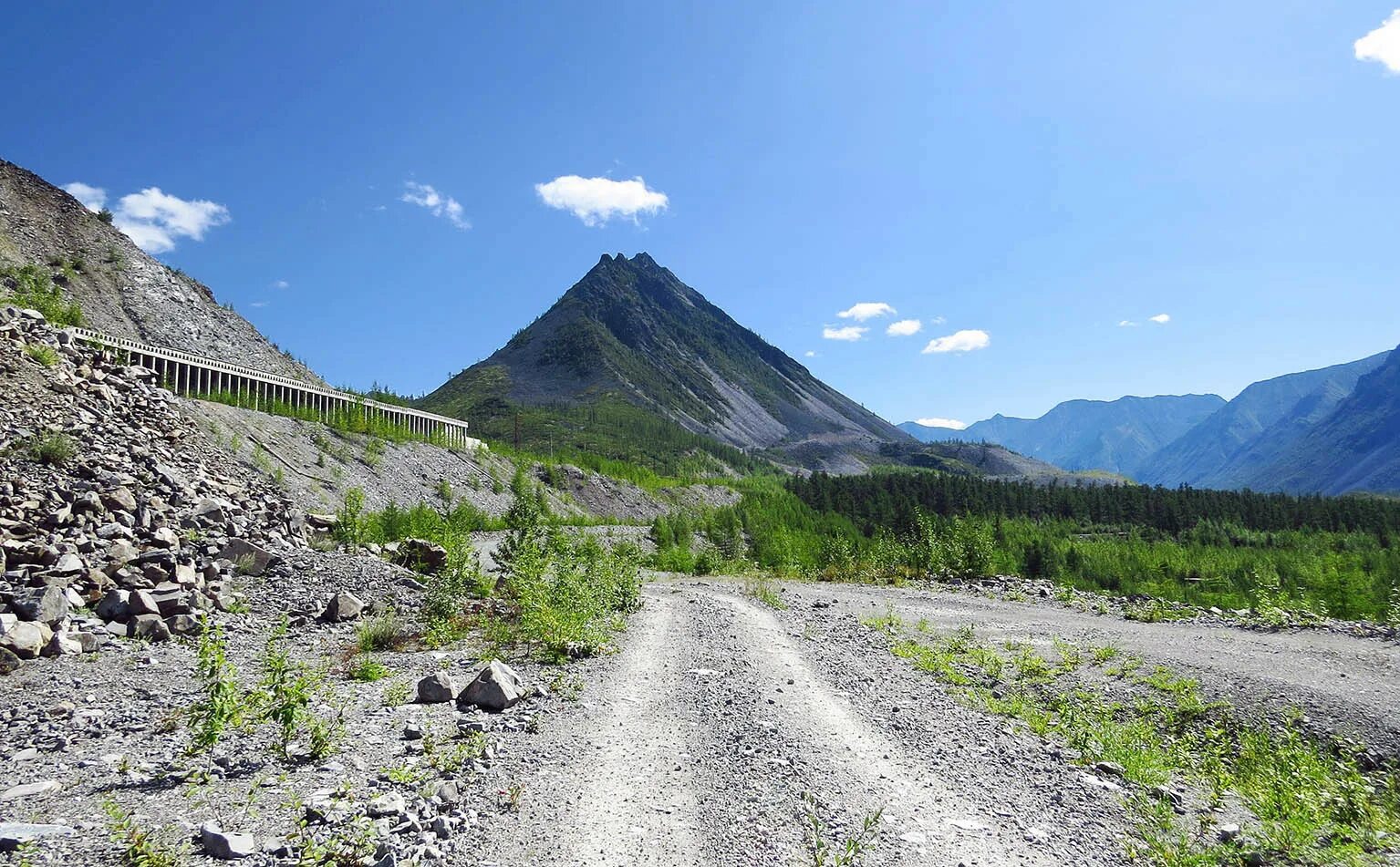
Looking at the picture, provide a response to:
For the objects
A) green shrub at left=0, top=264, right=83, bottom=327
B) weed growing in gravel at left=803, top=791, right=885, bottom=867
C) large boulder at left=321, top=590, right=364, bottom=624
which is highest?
green shrub at left=0, top=264, right=83, bottom=327

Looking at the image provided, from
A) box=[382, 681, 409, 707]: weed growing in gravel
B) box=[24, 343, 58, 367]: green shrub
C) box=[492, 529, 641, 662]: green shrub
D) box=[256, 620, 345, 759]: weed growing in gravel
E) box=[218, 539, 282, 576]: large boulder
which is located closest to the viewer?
box=[256, 620, 345, 759]: weed growing in gravel

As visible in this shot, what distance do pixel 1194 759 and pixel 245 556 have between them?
774 inches

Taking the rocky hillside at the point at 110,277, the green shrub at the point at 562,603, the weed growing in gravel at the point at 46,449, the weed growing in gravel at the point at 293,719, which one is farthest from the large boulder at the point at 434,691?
the rocky hillside at the point at 110,277

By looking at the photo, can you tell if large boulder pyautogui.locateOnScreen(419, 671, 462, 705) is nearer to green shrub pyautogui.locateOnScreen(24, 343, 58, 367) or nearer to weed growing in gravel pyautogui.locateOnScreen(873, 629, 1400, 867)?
weed growing in gravel pyautogui.locateOnScreen(873, 629, 1400, 867)

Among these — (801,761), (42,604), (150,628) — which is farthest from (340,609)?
(801,761)

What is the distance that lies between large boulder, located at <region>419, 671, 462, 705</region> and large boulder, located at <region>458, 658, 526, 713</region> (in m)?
0.22

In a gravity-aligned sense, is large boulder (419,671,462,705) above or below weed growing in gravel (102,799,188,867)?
below

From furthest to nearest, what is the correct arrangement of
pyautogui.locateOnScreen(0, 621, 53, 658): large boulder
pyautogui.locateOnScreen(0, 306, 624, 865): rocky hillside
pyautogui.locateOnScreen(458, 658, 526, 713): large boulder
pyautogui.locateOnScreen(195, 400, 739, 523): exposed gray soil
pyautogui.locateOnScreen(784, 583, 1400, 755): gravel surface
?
pyautogui.locateOnScreen(195, 400, 739, 523): exposed gray soil → pyautogui.locateOnScreen(784, 583, 1400, 755): gravel surface → pyautogui.locateOnScreen(458, 658, 526, 713): large boulder → pyautogui.locateOnScreen(0, 621, 53, 658): large boulder → pyautogui.locateOnScreen(0, 306, 624, 865): rocky hillside

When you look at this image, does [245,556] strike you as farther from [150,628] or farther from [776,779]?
[776,779]

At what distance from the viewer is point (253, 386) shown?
4922 cm

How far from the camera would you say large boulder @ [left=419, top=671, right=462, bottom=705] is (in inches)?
395

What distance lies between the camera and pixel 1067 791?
815 centimetres

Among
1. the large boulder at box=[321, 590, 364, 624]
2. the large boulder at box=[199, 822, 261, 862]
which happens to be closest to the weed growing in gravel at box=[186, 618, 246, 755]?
the large boulder at box=[199, 822, 261, 862]

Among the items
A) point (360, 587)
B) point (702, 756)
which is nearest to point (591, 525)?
point (360, 587)
